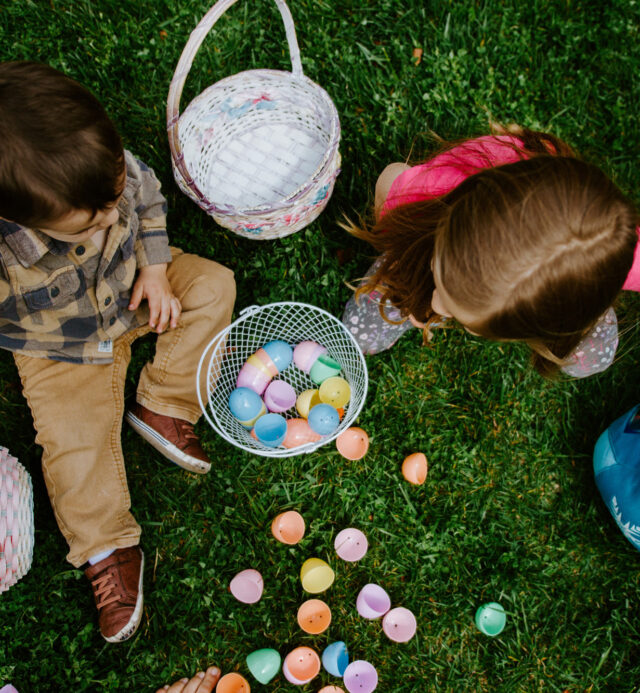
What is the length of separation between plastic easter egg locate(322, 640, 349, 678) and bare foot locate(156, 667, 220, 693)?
354 millimetres

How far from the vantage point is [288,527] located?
190 cm

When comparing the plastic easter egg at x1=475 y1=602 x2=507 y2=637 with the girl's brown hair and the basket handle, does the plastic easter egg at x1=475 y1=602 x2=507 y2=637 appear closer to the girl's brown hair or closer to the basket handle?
the girl's brown hair

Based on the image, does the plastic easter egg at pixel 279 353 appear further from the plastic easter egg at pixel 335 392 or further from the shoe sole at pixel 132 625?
the shoe sole at pixel 132 625

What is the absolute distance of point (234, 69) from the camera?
Answer: 6.98 ft

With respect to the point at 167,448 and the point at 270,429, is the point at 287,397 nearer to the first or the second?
the point at 270,429

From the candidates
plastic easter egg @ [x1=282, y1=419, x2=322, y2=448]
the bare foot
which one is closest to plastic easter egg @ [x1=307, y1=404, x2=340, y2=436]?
plastic easter egg @ [x1=282, y1=419, x2=322, y2=448]

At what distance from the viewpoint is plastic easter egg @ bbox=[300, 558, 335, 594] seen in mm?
1846

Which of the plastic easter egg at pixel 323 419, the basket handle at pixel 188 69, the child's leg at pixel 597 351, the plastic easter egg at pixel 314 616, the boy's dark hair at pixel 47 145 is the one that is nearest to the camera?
the boy's dark hair at pixel 47 145

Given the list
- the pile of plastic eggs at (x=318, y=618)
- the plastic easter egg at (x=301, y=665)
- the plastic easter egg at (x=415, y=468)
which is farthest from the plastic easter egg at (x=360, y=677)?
the plastic easter egg at (x=415, y=468)

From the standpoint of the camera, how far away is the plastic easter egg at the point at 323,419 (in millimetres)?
1708

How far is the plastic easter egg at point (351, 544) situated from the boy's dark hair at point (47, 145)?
4.25ft

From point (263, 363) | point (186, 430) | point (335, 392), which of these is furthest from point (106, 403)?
point (335, 392)

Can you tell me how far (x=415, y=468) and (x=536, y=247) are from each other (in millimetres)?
995

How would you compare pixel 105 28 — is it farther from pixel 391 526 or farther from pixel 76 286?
pixel 391 526
